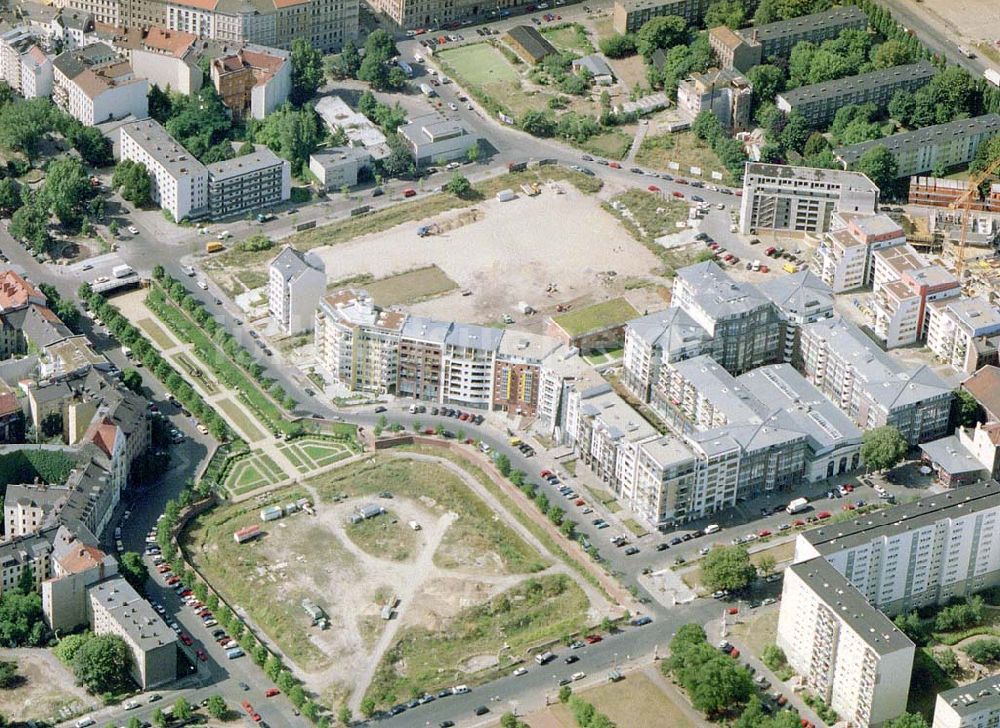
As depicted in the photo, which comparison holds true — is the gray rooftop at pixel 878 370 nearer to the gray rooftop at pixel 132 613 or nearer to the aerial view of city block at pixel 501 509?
the aerial view of city block at pixel 501 509

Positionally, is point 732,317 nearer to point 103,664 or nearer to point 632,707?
point 632,707

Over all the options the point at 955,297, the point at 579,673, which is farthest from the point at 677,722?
the point at 955,297

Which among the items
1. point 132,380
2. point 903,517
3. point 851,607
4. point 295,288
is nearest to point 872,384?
point 903,517

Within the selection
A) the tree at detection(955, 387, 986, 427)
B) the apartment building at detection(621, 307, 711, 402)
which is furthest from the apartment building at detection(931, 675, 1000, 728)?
the apartment building at detection(621, 307, 711, 402)

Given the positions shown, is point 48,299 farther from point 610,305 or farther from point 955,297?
point 955,297

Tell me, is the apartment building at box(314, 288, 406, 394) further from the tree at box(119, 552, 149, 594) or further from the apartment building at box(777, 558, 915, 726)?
the apartment building at box(777, 558, 915, 726)
